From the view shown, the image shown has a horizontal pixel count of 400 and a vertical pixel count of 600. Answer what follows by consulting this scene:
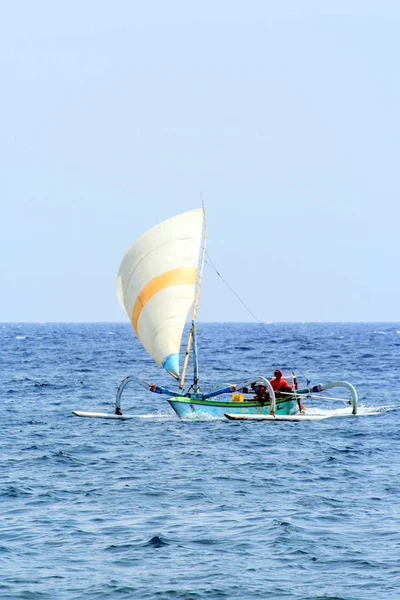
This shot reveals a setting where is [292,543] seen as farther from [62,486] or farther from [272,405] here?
[272,405]

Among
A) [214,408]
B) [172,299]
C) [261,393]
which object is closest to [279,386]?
[261,393]

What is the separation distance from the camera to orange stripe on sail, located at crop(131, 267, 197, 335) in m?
32.6

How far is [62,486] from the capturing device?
21406mm

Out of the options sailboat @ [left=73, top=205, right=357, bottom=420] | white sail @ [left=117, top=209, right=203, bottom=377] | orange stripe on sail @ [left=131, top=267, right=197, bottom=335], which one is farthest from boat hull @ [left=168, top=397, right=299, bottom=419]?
orange stripe on sail @ [left=131, top=267, right=197, bottom=335]

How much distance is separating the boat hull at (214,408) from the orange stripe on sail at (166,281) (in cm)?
352

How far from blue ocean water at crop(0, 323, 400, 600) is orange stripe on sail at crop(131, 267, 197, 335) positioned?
404 centimetres

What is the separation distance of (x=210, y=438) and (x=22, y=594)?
47.1 feet

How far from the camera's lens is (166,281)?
3259 cm

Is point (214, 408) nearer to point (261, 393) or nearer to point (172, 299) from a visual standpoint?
point (261, 393)

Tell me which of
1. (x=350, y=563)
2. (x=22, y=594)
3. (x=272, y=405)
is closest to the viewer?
(x=22, y=594)

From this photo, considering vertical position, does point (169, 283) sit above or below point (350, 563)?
above

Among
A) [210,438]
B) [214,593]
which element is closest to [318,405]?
[210,438]

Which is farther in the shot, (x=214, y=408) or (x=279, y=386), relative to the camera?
(x=279, y=386)

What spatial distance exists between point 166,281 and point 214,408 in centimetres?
440
